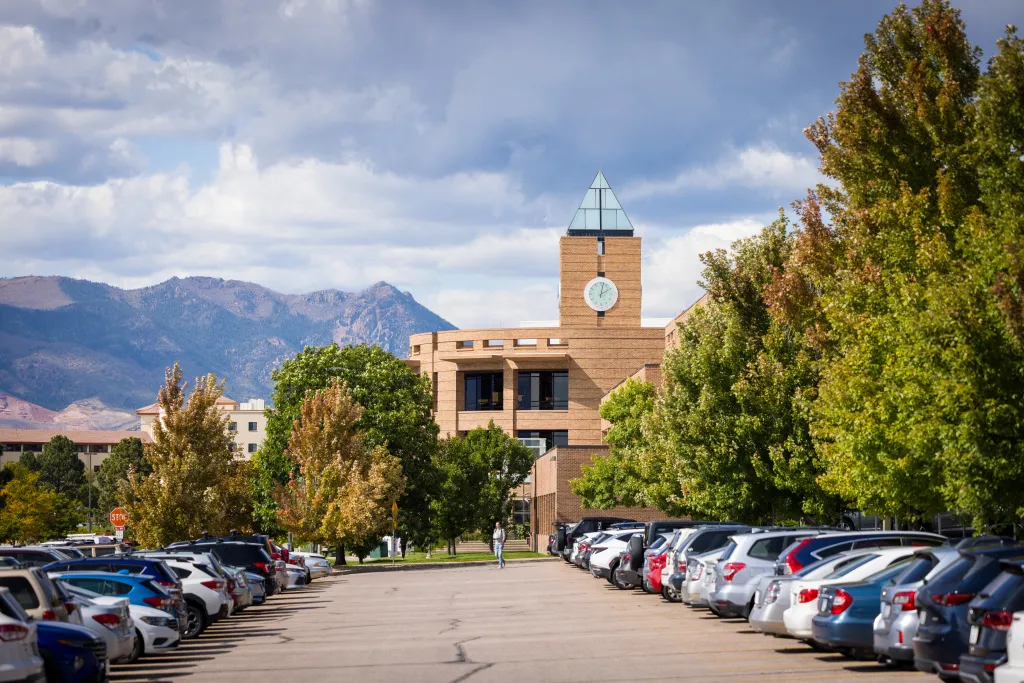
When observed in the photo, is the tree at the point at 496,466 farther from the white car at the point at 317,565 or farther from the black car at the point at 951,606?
the black car at the point at 951,606

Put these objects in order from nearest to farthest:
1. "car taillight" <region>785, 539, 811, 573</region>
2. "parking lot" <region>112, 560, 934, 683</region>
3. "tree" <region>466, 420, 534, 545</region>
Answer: "parking lot" <region>112, 560, 934, 683</region>
"car taillight" <region>785, 539, 811, 573</region>
"tree" <region>466, 420, 534, 545</region>

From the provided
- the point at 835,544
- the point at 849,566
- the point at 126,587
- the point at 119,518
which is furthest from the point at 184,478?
the point at 849,566

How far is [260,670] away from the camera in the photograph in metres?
17.5

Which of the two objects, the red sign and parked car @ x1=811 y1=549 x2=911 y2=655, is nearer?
parked car @ x1=811 y1=549 x2=911 y2=655

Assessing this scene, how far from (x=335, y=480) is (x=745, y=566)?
3933 centimetres

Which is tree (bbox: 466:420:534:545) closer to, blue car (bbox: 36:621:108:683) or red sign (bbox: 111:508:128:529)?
red sign (bbox: 111:508:128:529)

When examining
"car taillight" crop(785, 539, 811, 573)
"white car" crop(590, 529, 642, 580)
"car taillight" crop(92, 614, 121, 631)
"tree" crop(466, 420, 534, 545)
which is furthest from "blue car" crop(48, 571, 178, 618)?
"tree" crop(466, 420, 534, 545)

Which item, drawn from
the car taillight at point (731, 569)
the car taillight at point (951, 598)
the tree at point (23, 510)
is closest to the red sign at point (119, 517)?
the car taillight at point (731, 569)

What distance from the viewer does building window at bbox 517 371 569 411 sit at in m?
107

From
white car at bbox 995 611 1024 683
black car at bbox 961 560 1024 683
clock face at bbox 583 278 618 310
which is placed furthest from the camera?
clock face at bbox 583 278 618 310

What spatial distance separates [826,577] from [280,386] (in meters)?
53.3

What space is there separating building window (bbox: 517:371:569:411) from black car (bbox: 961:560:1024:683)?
94.8 metres

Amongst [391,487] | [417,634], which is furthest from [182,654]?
[391,487]

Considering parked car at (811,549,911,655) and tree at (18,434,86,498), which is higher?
tree at (18,434,86,498)
